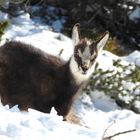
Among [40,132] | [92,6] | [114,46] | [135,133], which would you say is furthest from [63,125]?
[92,6]

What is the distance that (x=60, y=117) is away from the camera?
237 inches

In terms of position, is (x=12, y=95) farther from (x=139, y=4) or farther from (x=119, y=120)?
(x=139, y=4)

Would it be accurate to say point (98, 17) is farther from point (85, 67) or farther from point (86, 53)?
point (85, 67)

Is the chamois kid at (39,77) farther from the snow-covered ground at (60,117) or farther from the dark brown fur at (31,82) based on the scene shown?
the snow-covered ground at (60,117)

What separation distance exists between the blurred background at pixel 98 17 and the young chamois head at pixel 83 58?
17.2 feet

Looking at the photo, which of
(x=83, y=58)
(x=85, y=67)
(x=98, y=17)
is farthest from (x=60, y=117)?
(x=98, y=17)

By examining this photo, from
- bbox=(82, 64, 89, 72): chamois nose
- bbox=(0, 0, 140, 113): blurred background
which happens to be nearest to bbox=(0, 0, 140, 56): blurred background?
bbox=(0, 0, 140, 113): blurred background

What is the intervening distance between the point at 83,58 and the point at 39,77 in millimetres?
653

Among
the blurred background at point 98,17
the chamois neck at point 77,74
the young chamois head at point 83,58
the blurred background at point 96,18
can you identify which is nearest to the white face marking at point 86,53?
the young chamois head at point 83,58

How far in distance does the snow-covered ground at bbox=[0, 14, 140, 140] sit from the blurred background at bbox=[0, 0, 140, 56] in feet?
2.43

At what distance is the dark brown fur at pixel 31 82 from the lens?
27.6ft

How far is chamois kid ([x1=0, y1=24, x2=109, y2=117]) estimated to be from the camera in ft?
27.6

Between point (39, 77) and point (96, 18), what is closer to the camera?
point (39, 77)

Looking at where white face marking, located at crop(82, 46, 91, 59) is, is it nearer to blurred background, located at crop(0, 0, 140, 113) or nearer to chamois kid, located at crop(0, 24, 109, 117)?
chamois kid, located at crop(0, 24, 109, 117)
